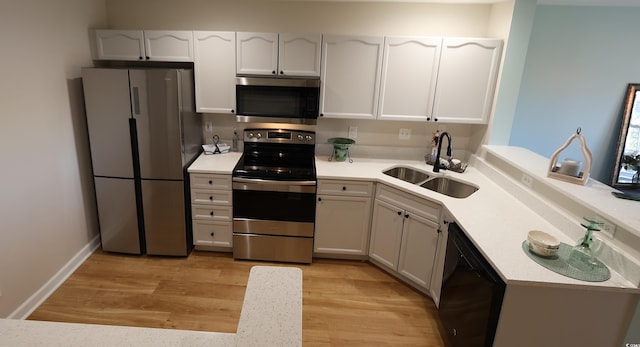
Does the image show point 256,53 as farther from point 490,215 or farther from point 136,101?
point 490,215

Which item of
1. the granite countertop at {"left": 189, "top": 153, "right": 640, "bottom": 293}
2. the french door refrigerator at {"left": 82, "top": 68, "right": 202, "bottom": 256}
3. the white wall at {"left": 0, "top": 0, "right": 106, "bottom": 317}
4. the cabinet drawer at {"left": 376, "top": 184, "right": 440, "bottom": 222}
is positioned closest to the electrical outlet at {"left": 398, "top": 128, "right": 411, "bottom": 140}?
the granite countertop at {"left": 189, "top": 153, "right": 640, "bottom": 293}

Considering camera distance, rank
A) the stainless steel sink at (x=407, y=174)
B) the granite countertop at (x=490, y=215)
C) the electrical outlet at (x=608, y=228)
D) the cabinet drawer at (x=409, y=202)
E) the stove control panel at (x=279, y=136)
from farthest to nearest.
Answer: the stove control panel at (x=279, y=136)
the stainless steel sink at (x=407, y=174)
the cabinet drawer at (x=409, y=202)
the electrical outlet at (x=608, y=228)
the granite countertop at (x=490, y=215)

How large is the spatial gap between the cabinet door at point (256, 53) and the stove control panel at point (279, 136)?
0.59 m

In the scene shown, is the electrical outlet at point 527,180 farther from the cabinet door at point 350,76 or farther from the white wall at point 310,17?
the cabinet door at point 350,76

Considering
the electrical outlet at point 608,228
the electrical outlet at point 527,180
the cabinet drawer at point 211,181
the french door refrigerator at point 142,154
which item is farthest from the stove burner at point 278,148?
the electrical outlet at point 608,228

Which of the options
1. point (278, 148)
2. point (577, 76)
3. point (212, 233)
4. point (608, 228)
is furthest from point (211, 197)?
point (577, 76)

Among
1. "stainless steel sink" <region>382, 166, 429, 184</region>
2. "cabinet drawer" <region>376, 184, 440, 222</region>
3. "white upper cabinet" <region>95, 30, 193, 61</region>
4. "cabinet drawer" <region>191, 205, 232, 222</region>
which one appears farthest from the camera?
"stainless steel sink" <region>382, 166, 429, 184</region>

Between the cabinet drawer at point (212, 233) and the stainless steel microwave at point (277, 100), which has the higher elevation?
the stainless steel microwave at point (277, 100)

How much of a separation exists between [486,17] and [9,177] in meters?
3.95

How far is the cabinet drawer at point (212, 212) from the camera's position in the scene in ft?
10.4

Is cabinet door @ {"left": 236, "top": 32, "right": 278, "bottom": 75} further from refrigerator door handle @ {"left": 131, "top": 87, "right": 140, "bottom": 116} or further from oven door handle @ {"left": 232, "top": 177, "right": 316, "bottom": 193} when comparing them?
oven door handle @ {"left": 232, "top": 177, "right": 316, "bottom": 193}

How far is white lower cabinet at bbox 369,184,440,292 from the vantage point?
2664 mm

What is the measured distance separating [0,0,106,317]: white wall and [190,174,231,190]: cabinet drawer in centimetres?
100

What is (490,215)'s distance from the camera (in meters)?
2.30
